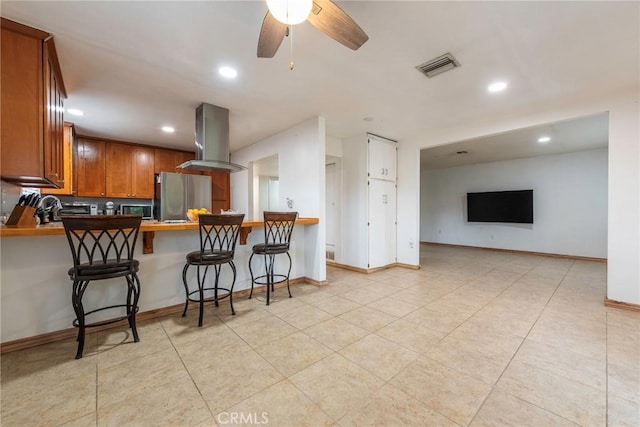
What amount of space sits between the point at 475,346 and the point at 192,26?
3355mm

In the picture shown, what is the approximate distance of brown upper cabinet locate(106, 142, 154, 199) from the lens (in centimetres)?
477

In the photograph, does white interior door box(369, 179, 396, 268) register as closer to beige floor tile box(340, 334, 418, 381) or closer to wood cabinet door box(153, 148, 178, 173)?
beige floor tile box(340, 334, 418, 381)

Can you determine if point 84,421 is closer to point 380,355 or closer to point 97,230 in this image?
point 97,230

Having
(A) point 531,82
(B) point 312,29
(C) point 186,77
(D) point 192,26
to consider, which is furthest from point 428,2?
(C) point 186,77

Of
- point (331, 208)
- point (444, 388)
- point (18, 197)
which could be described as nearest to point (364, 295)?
point (444, 388)

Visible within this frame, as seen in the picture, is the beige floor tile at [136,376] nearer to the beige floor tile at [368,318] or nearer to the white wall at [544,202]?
the beige floor tile at [368,318]

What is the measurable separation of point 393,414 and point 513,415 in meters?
0.65

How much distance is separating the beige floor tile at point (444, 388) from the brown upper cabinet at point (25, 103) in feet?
10.4

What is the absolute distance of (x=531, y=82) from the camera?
272 centimetres

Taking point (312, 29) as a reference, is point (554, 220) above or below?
below

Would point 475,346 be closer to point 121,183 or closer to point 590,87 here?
point 590,87

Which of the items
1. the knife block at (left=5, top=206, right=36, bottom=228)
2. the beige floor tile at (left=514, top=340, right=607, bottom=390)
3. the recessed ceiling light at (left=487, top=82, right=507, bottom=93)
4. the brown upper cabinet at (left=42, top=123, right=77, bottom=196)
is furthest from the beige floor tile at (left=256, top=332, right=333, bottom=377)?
the brown upper cabinet at (left=42, top=123, right=77, bottom=196)

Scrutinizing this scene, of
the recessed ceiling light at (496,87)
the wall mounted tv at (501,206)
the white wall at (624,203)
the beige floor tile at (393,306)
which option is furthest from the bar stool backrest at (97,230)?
the wall mounted tv at (501,206)

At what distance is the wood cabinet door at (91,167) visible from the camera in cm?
448
